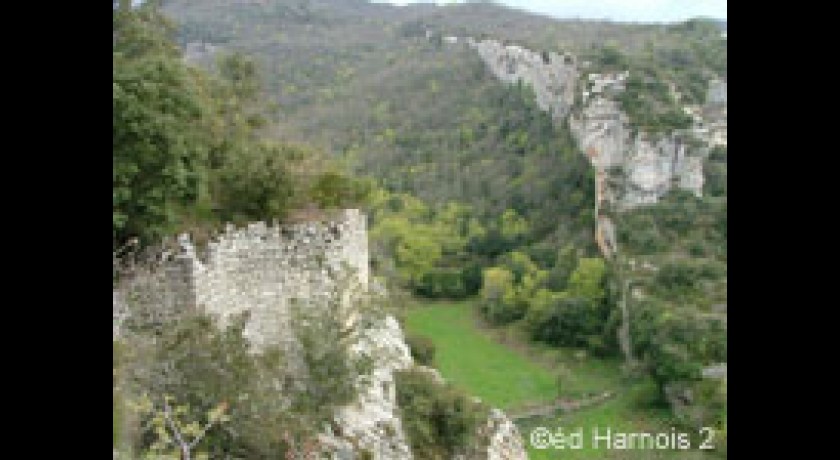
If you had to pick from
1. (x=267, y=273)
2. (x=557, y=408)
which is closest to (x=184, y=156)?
(x=267, y=273)

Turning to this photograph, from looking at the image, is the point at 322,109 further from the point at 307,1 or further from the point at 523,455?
the point at 523,455

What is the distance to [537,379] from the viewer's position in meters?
36.3

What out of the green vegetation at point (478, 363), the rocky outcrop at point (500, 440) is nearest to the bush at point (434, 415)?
the rocky outcrop at point (500, 440)

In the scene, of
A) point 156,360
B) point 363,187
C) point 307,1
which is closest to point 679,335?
point 363,187

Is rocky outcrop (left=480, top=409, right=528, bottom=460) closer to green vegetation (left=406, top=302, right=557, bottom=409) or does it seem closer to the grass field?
the grass field

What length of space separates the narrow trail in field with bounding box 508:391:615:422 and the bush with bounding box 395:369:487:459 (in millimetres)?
19182

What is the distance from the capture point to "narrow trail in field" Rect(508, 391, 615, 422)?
103 ft

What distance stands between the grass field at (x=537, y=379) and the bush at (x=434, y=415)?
13.8 meters

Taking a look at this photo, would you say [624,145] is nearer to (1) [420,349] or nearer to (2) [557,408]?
(2) [557,408]
